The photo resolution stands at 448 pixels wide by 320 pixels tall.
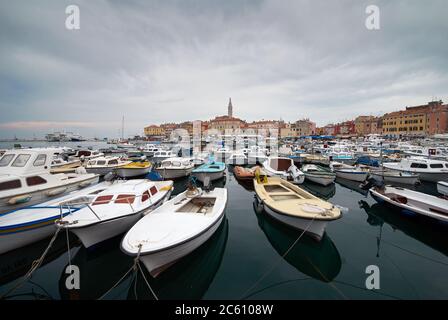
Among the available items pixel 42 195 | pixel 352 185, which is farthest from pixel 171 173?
pixel 352 185

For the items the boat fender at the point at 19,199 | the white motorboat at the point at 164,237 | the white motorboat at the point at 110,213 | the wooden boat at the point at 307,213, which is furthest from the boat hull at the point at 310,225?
the boat fender at the point at 19,199

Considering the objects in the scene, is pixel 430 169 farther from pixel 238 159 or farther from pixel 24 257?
pixel 24 257

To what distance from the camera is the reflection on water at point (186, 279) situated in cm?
458

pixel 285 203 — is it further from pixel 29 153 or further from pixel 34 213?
pixel 29 153

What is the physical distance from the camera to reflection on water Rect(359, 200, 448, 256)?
6850 mm

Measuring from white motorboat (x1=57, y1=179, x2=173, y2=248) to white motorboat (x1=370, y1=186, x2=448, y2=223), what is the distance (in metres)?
12.1

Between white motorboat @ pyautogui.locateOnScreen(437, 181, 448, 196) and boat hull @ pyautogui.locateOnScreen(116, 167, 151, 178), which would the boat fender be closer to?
boat hull @ pyautogui.locateOnScreen(116, 167, 151, 178)

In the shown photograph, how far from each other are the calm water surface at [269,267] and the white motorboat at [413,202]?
0.84m

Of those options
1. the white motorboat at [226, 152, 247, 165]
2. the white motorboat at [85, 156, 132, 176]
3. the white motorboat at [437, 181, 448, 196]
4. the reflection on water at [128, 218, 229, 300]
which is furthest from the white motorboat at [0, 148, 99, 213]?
the white motorboat at [437, 181, 448, 196]

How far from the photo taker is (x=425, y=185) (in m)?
14.8

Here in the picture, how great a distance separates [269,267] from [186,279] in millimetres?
2770

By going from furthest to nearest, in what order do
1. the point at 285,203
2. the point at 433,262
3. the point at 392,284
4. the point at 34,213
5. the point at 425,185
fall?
the point at 425,185 → the point at 285,203 → the point at 34,213 → the point at 433,262 → the point at 392,284
